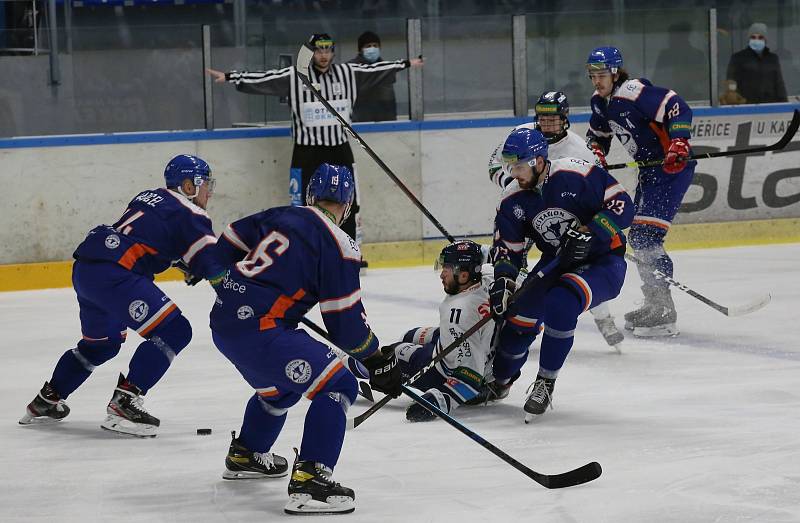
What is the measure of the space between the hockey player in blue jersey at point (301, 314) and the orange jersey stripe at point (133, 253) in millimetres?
932

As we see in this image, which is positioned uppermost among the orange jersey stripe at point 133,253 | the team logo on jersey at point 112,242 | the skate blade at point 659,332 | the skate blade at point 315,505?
the team logo on jersey at point 112,242

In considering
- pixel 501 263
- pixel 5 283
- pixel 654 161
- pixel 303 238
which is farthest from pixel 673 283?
pixel 5 283

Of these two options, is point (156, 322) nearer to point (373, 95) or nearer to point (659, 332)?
point (659, 332)

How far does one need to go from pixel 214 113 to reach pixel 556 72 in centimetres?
216

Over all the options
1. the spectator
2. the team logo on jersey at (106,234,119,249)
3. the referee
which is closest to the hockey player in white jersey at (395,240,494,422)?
the team logo on jersey at (106,234,119,249)

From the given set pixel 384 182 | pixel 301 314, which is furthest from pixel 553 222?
pixel 384 182

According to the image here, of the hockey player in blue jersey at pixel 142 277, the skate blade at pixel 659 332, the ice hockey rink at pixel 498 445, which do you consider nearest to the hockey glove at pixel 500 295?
the ice hockey rink at pixel 498 445

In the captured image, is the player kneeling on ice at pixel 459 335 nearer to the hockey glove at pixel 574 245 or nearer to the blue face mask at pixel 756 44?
the hockey glove at pixel 574 245

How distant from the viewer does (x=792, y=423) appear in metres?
4.27

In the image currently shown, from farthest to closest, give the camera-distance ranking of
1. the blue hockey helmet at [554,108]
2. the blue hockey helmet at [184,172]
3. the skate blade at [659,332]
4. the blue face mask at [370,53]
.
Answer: the blue face mask at [370,53] → the skate blade at [659,332] → the blue hockey helmet at [554,108] → the blue hockey helmet at [184,172]

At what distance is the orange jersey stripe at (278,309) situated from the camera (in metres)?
3.39

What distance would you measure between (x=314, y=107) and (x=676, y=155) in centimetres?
266

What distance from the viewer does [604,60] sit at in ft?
20.3

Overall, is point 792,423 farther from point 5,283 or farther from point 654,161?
point 5,283
